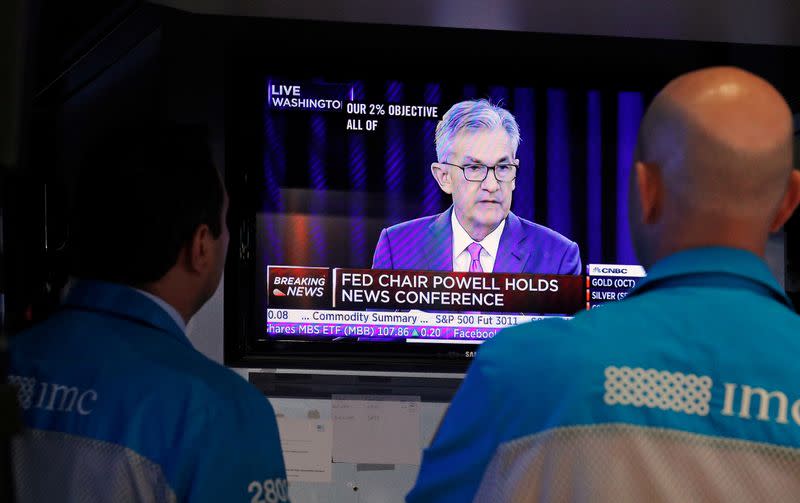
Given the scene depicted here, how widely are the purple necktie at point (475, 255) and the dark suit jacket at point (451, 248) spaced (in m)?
0.05

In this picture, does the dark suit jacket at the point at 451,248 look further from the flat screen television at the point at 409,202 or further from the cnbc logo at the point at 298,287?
the cnbc logo at the point at 298,287

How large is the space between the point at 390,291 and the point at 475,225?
A: 0.32 metres

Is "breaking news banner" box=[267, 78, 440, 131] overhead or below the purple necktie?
overhead

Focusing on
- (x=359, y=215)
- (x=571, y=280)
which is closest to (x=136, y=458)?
(x=359, y=215)

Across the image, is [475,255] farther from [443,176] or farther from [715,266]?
[715,266]

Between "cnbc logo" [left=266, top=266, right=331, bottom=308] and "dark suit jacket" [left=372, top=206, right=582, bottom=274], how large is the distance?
0.53 feet

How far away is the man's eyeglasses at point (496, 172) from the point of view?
2.84m

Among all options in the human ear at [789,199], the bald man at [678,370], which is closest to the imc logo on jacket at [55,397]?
the bald man at [678,370]

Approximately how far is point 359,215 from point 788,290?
1.34 m

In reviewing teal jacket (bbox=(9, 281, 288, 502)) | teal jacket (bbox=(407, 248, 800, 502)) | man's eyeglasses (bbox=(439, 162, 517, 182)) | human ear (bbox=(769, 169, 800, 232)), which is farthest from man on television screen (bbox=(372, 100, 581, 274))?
teal jacket (bbox=(407, 248, 800, 502))

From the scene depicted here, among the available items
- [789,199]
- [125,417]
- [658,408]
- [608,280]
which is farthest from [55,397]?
[608,280]

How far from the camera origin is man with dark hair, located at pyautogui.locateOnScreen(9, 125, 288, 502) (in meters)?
1.47

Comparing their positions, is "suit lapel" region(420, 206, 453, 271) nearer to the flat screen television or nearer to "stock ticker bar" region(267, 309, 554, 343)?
the flat screen television

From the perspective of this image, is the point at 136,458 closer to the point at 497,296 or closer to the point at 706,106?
the point at 706,106
